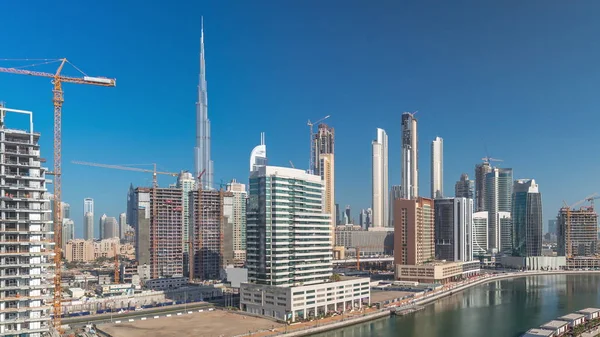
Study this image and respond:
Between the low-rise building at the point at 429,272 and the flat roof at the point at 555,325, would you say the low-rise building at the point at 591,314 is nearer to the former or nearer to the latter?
the flat roof at the point at 555,325

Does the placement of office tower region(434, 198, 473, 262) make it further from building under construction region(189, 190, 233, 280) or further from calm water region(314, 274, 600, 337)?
building under construction region(189, 190, 233, 280)

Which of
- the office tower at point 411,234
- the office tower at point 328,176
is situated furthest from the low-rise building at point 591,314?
the office tower at point 328,176

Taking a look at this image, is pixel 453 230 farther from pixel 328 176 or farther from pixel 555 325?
pixel 555 325

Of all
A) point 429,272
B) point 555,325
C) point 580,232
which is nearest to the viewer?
point 555,325

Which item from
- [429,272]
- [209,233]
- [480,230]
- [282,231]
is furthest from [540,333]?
[480,230]

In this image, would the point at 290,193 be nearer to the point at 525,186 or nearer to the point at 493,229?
the point at 525,186
